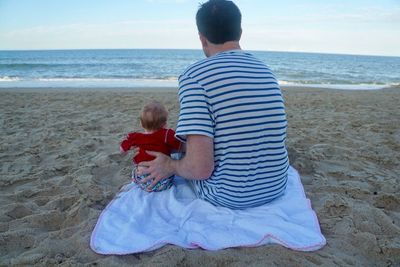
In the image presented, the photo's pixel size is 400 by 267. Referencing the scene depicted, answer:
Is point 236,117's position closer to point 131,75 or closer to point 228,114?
point 228,114

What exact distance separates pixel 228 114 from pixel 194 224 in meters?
0.75

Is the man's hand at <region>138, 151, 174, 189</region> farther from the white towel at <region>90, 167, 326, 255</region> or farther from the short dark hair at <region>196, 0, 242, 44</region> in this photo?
the short dark hair at <region>196, 0, 242, 44</region>

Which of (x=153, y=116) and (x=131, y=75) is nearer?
(x=153, y=116)

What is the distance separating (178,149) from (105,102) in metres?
5.31

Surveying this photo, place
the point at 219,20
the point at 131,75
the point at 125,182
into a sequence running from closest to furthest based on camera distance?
the point at 219,20, the point at 125,182, the point at 131,75

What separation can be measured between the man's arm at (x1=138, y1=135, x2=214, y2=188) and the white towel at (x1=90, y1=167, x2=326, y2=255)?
0.88ft

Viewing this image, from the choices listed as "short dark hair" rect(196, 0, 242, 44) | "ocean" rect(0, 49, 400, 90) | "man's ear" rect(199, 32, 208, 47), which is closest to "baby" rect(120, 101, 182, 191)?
"man's ear" rect(199, 32, 208, 47)

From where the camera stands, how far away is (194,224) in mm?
2178

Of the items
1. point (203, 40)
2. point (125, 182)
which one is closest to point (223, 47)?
point (203, 40)

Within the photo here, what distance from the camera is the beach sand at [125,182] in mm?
1942

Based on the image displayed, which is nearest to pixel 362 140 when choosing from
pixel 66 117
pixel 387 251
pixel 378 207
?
pixel 378 207

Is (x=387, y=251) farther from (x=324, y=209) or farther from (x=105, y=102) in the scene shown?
(x=105, y=102)

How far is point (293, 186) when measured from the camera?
273cm

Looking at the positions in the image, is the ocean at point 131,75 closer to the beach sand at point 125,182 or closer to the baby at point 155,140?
the beach sand at point 125,182
